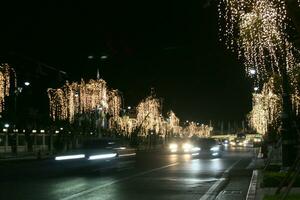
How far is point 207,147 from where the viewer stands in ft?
162

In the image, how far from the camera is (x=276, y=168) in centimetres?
2448

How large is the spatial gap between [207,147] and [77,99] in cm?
1973

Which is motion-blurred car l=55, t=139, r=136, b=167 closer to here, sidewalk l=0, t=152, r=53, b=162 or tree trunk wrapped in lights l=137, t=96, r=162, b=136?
sidewalk l=0, t=152, r=53, b=162

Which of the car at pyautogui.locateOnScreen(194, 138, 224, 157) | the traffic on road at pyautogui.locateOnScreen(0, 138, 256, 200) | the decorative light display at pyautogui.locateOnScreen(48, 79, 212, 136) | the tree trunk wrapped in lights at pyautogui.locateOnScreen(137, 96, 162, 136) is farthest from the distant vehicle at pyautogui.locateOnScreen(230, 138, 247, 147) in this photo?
the traffic on road at pyautogui.locateOnScreen(0, 138, 256, 200)

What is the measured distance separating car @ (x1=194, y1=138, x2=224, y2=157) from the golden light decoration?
16.5m

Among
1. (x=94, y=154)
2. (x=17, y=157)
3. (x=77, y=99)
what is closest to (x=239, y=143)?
(x=77, y=99)

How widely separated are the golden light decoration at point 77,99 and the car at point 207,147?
16454 millimetres

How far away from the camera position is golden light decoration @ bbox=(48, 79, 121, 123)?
207ft

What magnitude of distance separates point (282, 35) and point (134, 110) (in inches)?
3465

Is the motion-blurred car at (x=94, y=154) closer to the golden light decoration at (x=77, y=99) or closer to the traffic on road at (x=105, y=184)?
the traffic on road at (x=105, y=184)

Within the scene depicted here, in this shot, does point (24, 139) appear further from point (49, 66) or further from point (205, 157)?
point (205, 157)

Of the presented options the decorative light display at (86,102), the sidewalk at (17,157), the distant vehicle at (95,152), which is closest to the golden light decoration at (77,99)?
the decorative light display at (86,102)

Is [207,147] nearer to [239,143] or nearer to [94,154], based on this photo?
[94,154]

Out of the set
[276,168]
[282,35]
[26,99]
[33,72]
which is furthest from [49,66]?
[282,35]
